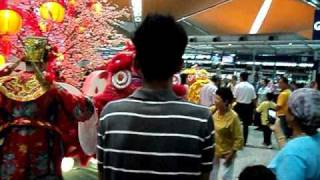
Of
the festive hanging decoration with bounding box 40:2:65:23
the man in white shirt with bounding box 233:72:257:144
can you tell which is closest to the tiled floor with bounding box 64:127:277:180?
the man in white shirt with bounding box 233:72:257:144

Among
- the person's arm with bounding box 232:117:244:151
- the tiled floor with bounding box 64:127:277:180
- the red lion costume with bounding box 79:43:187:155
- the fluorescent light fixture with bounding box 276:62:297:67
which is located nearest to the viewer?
the red lion costume with bounding box 79:43:187:155

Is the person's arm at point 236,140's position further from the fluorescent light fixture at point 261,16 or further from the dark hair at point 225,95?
the fluorescent light fixture at point 261,16

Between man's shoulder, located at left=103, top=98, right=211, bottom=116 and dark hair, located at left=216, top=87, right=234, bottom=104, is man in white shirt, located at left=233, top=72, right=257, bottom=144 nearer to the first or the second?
dark hair, located at left=216, top=87, right=234, bottom=104

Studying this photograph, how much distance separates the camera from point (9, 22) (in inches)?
173

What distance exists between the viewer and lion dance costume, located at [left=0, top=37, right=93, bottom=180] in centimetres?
270

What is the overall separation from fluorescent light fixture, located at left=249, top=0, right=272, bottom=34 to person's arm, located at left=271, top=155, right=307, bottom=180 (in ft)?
45.8

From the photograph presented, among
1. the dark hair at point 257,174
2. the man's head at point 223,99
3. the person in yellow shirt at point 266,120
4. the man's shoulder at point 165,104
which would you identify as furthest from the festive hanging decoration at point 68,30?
the person in yellow shirt at point 266,120

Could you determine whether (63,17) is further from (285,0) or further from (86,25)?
(285,0)

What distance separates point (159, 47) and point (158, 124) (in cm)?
22

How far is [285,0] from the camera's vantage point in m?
14.9

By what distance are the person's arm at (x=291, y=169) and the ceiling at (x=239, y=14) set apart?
12.3 metres

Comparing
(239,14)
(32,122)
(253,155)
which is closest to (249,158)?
(253,155)

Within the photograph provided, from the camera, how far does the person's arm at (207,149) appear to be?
1412 mm

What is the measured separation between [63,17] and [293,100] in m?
3.60
